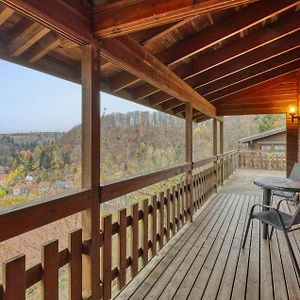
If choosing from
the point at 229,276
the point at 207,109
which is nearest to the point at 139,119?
the point at 207,109

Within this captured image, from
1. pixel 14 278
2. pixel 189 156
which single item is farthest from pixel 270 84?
→ pixel 14 278

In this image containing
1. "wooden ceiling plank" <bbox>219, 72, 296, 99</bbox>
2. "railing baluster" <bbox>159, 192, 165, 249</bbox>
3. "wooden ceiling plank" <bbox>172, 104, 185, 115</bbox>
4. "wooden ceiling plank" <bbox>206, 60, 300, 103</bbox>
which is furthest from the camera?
"wooden ceiling plank" <bbox>219, 72, 296, 99</bbox>

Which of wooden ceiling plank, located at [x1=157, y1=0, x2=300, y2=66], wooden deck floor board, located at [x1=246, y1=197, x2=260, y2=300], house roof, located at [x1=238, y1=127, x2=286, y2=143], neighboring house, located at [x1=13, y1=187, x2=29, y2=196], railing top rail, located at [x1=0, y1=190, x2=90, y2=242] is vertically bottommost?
wooden deck floor board, located at [x1=246, y1=197, x2=260, y2=300]

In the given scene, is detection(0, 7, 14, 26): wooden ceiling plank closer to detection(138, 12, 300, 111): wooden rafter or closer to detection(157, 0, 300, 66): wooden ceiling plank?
detection(157, 0, 300, 66): wooden ceiling plank

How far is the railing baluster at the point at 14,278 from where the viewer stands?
48.0 inches

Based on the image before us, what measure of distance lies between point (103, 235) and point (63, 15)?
5.07 ft

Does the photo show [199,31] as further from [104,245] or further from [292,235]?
[292,235]

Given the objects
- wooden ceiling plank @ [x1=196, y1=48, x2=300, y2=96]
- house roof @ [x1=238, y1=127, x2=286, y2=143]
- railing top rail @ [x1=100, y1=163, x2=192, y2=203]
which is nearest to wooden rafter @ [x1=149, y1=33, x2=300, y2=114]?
wooden ceiling plank @ [x1=196, y1=48, x2=300, y2=96]

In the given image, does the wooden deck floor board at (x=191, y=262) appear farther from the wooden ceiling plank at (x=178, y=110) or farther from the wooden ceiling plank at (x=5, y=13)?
the wooden ceiling plank at (x=178, y=110)

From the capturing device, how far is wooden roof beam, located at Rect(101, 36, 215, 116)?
1.96 meters

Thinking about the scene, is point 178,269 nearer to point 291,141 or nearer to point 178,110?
point 178,110

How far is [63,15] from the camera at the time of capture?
1437 millimetres

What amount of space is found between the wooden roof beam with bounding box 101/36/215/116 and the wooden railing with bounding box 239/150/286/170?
10.9 metres

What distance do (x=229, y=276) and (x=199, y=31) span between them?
101 inches
